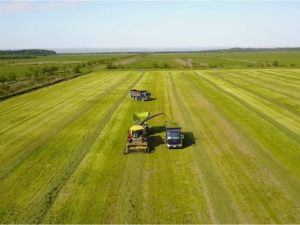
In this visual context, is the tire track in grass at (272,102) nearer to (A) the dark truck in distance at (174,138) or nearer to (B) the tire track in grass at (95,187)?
Result: (A) the dark truck in distance at (174,138)

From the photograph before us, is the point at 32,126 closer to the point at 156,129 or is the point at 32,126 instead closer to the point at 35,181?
the point at 156,129

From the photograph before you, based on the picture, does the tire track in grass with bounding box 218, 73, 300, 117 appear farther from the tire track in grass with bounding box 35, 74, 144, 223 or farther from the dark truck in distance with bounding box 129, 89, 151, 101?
the tire track in grass with bounding box 35, 74, 144, 223

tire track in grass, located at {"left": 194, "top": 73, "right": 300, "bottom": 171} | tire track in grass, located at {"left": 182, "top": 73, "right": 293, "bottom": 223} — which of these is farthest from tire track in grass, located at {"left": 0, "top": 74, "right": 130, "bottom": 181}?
tire track in grass, located at {"left": 194, "top": 73, "right": 300, "bottom": 171}

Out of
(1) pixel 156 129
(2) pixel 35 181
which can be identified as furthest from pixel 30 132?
(2) pixel 35 181

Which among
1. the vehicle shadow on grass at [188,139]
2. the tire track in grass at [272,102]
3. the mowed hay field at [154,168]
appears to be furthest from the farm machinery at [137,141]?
the tire track in grass at [272,102]

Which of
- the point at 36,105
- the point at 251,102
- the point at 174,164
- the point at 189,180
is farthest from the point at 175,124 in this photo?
the point at 36,105
